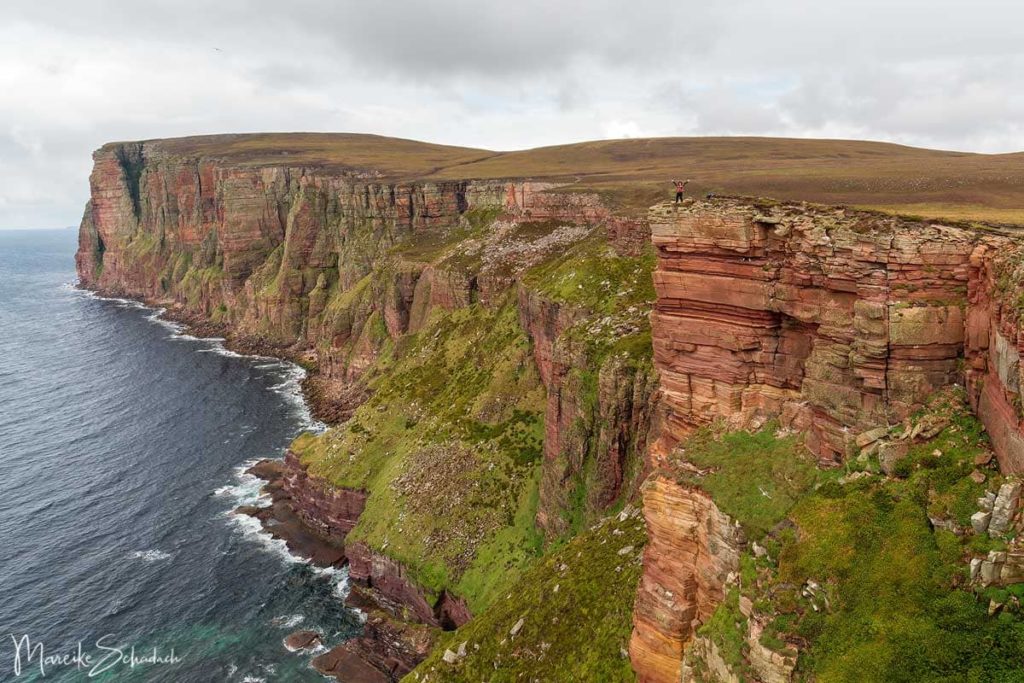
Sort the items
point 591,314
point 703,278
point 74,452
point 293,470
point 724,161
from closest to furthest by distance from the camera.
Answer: point 703,278 → point 591,314 → point 293,470 → point 74,452 → point 724,161

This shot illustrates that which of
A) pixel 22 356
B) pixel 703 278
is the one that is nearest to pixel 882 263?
pixel 703 278

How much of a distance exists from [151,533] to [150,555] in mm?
5158

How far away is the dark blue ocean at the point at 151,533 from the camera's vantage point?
199ft

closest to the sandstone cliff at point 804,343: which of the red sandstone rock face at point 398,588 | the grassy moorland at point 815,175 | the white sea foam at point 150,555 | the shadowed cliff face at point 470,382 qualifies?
the shadowed cliff face at point 470,382

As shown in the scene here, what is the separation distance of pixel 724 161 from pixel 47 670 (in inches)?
6388

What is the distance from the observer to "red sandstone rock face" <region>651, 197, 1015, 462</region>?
24266 mm

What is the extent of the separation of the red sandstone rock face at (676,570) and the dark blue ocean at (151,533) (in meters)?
41.8

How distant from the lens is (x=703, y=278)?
30.2 metres

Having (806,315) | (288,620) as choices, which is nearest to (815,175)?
(806,315)

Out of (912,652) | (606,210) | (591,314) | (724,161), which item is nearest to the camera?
(912,652)

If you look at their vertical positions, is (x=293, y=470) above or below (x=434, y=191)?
below

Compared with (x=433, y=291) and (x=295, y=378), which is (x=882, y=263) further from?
(x=295, y=378)

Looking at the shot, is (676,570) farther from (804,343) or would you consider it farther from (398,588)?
(398,588)

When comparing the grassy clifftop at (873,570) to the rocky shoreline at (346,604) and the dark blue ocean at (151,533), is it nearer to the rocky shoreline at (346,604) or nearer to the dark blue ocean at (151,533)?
the rocky shoreline at (346,604)
